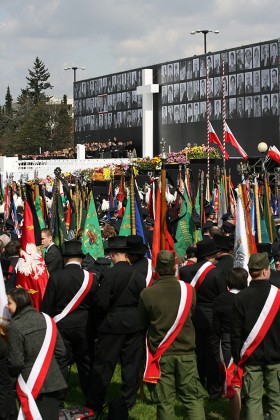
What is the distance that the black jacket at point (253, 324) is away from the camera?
23.7 ft

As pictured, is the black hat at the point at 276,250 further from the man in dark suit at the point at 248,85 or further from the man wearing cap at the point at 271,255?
the man in dark suit at the point at 248,85

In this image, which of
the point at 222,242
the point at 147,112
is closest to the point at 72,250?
the point at 222,242

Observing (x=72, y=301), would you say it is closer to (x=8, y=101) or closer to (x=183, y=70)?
(x=183, y=70)

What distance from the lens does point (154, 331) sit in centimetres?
765

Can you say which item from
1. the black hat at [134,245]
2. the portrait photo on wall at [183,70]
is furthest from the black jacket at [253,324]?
the portrait photo on wall at [183,70]

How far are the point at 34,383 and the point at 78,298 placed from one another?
2.01 metres

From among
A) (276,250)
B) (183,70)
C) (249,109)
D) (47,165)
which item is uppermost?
(183,70)

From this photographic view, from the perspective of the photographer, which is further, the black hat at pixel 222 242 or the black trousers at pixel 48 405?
the black hat at pixel 222 242

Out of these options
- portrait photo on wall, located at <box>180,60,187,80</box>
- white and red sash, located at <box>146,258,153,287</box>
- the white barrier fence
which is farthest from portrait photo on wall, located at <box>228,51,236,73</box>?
white and red sash, located at <box>146,258,153,287</box>

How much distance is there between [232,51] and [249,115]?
409 cm

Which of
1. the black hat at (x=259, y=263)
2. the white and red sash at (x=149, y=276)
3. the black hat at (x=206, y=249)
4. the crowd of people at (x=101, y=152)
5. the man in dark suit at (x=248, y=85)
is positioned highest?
the man in dark suit at (x=248, y=85)

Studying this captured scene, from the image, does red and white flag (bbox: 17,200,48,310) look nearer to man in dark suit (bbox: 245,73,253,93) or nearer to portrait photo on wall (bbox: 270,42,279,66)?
portrait photo on wall (bbox: 270,42,279,66)

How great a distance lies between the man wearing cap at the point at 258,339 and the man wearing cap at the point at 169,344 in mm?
486

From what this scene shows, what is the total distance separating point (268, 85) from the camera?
1874 inches
